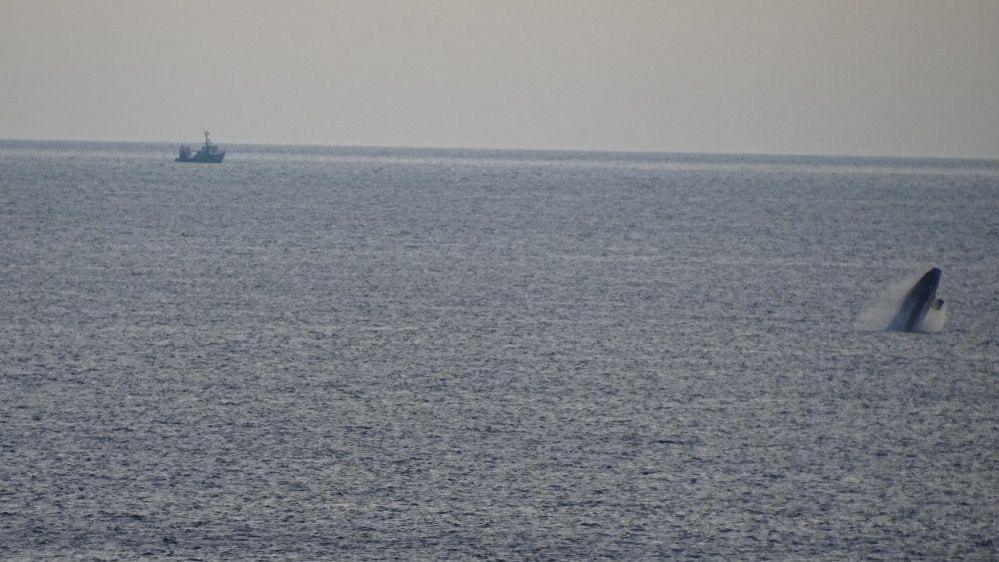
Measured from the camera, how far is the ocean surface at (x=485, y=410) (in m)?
7.50

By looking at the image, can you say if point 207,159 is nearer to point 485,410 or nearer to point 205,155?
point 205,155

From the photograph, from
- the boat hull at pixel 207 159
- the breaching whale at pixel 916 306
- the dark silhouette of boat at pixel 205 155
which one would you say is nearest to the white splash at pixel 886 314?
the breaching whale at pixel 916 306

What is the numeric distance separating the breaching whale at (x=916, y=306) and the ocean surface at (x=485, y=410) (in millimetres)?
373

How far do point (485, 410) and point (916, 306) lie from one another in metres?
8.03

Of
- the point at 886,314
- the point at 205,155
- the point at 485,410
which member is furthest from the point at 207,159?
the point at 485,410

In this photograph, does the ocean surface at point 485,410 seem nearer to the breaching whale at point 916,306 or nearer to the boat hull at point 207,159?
the breaching whale at point 916,306

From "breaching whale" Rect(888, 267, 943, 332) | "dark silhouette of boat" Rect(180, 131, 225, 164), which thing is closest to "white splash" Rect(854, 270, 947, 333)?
"breaching whale" Rect(888, 267, 943, 332)

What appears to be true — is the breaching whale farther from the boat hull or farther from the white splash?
the boat hull

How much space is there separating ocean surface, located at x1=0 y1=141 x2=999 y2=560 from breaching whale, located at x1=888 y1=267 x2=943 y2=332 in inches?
14.7

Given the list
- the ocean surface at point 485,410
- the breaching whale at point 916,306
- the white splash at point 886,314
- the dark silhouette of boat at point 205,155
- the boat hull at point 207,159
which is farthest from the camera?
the boat hull at point 207,159

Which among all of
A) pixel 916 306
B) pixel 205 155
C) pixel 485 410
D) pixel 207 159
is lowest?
pixel 207 159

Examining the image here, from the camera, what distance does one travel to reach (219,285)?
19312mm

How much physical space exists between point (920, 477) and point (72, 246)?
2079 centimetres

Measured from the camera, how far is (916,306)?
53.5 ft
